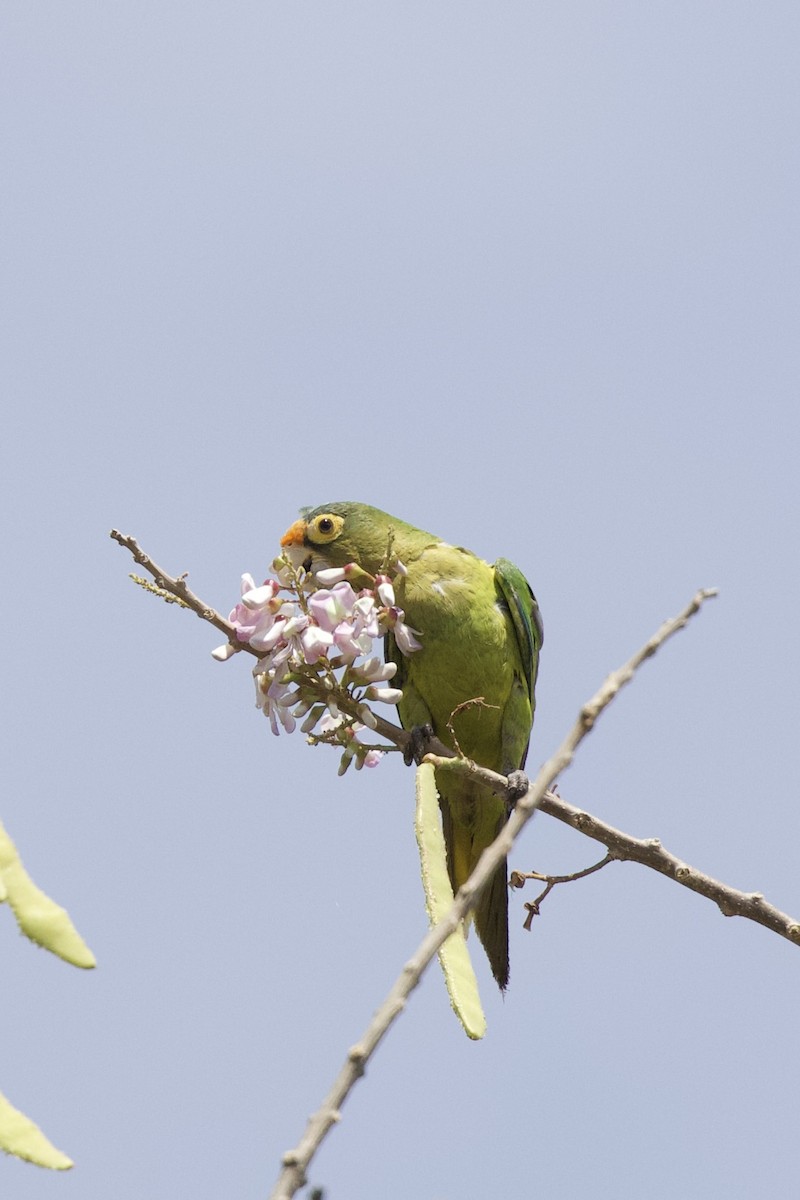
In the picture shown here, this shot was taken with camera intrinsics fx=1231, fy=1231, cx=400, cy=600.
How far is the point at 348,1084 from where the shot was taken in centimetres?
128

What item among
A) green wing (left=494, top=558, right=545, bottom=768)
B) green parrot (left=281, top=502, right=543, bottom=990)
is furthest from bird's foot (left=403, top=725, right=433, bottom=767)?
green wing (left=494, top=558, right=545, bottom=768)

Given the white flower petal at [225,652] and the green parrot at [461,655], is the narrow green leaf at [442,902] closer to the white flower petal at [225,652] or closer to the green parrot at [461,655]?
the white flower petal at [225,652]

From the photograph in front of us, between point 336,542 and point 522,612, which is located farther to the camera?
point 522,612

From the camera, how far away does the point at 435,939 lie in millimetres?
1427

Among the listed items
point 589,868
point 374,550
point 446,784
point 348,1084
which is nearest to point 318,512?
point 374,550

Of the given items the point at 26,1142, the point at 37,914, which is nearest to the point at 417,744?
the point at 37,914

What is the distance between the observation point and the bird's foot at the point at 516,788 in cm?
466

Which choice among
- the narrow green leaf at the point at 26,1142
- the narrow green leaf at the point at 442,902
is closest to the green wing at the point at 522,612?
the narrow green leaf at the point at 442,902

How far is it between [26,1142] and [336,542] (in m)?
4.59

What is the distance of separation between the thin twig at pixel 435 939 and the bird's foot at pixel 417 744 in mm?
3176

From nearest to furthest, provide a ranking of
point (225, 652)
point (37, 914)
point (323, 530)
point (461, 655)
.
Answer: point (37, 914) → point (225, 652) → point (461, 655) → point (323, 530)

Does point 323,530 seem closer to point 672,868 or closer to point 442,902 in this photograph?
point 672,868

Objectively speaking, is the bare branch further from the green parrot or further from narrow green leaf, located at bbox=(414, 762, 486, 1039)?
the green parrot

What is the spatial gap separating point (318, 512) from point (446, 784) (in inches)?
57.7
